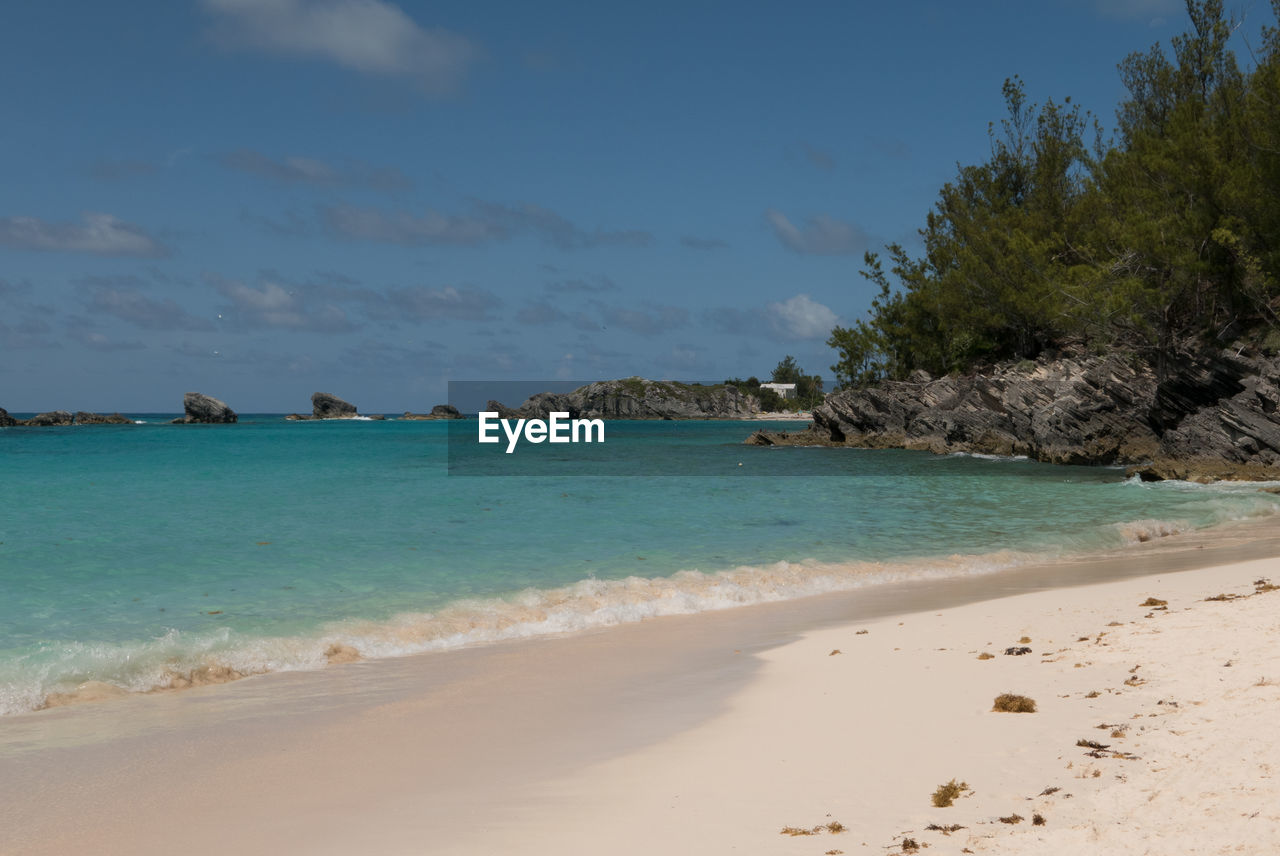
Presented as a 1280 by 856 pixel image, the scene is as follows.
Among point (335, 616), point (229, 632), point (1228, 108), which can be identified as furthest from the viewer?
point (1228, 108)

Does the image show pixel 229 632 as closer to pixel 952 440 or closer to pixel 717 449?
pixel 952 440

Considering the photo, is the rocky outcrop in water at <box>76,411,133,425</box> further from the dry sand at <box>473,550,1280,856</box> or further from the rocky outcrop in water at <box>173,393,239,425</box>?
the dry sand at <box>473,550,1280,856</box>

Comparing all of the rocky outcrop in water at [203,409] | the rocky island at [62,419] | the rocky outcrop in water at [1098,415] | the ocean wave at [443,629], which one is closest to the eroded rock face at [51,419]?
the rocky island at [62,419]

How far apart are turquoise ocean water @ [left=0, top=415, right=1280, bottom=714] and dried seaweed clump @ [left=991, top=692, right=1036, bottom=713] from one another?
251 inches

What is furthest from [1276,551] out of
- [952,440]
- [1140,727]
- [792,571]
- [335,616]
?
[952,440]

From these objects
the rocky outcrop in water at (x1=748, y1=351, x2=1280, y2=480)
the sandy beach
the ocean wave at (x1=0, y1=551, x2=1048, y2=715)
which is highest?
the rocky outcrop in water at (x1=748, y1=351, x2=1280, y2=480)

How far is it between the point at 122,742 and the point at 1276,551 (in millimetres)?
17568

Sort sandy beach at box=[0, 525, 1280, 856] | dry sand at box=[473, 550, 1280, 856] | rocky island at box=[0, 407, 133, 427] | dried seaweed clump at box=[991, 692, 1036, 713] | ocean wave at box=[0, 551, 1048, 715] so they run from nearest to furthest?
dry sand at box=[473, 550, 1280, 856] < sandy beach at box=[0, 525, 1280, 856] < dried seaweed clump at box=[991, 692, 1036, 713] < ocean wave at box=[0, 551, 1048, 715] < rocky island at box=[0, 407, 133, 427]

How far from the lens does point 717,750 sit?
6184 mm

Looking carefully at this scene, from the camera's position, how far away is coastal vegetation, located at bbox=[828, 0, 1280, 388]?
3562 cm

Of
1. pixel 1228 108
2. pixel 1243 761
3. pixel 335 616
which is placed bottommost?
pixel 335 616

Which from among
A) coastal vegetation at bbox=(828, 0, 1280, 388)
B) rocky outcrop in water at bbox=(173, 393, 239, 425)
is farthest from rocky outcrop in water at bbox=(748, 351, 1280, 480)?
rocky outcrop in water at bbox=(173, 393, 239, 425)

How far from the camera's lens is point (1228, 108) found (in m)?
39.7

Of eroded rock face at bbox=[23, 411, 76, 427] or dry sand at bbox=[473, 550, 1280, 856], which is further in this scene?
eroded rock face at bbox=[23, 411, 76, 427]
